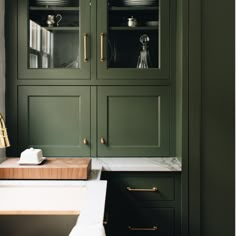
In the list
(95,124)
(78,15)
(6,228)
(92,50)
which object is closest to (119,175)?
(95,124)

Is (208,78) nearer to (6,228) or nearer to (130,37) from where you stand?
(130,37)

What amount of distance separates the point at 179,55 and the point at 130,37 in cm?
38

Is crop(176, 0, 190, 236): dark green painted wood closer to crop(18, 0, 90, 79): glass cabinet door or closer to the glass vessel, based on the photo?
the glass vessel

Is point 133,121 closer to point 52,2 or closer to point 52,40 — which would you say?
point 52,40

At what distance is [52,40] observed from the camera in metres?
2.44

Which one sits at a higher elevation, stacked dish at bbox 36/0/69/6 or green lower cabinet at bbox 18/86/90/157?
stacked dish at bbox 36/0/69/6

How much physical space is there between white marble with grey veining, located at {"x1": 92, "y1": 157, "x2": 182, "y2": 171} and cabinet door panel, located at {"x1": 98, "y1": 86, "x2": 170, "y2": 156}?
73 millimetres

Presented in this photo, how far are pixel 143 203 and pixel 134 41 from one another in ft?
3.50

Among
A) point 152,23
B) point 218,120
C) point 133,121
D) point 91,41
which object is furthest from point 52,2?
point 218,120

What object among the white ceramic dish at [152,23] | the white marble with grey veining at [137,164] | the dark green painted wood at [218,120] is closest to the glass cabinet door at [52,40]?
the white ceramic dish at [152,23]

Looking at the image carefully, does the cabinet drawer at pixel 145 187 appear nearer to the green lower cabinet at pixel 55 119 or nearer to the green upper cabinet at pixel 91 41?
the green lower cabinet at pixel 55 119

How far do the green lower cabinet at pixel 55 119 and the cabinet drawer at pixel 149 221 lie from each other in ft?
1.74

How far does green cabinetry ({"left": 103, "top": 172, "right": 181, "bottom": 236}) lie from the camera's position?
7.21ft

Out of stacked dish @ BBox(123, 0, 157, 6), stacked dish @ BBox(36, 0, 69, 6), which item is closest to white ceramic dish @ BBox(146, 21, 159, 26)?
stacked dish @ BBox(123, 0, 157, 6)
